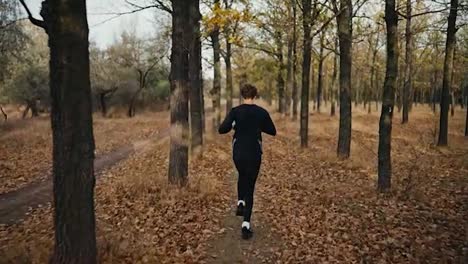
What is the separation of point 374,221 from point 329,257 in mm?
1838

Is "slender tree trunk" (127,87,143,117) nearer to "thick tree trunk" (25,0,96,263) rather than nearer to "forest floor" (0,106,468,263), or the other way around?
"forest floor" (0,106,468,263)

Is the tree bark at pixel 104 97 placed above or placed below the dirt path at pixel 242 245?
above

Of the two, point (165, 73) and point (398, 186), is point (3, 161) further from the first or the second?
point (165, 73)

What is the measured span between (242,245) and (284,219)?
147 centimetres

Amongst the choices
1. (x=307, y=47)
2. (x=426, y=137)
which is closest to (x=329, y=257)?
(x=307, y=47)

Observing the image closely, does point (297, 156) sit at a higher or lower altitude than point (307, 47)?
lower

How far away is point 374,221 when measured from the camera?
7105mm

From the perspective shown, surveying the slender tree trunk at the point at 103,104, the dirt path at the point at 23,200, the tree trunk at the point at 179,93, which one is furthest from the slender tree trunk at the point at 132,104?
the tree trunk at the point at 179,93

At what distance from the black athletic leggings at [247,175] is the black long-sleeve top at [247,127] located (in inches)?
4.4

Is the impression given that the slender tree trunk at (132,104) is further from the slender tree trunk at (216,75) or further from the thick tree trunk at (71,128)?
the thick tree trunk at (71,128)

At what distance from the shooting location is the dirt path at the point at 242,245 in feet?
18.9

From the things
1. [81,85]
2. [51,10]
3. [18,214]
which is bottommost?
[18,214]

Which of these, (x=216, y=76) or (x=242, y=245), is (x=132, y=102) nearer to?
(x=216, y=76)

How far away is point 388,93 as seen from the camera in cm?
890
